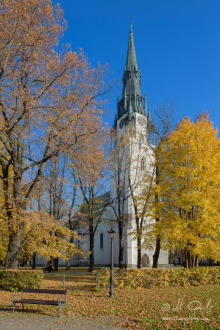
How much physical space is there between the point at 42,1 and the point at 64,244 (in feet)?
42.8

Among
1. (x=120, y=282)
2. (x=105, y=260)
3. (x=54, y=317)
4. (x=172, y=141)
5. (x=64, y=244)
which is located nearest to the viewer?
(x=54, y=317)

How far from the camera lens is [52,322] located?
7715 millimetres

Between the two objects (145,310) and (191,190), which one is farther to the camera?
(191,190)

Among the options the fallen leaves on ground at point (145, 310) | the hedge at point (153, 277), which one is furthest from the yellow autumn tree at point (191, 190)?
the fallen leaves on ground at point (145, 310)

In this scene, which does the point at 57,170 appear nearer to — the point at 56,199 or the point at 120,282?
the point at 56,199

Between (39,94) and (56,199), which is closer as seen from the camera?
(39,94)

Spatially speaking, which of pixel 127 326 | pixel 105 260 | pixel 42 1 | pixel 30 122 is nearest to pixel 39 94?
pixel 30 122

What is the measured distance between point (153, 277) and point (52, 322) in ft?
29.0

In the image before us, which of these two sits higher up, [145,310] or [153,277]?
[145,310]

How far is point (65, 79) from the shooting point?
1407cm

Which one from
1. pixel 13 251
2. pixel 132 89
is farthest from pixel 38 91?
pixel 132 89

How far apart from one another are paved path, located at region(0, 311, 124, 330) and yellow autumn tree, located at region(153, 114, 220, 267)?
27.8ft

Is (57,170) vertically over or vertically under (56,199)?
over

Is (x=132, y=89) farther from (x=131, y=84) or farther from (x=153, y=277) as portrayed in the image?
(x=153, y=277)
